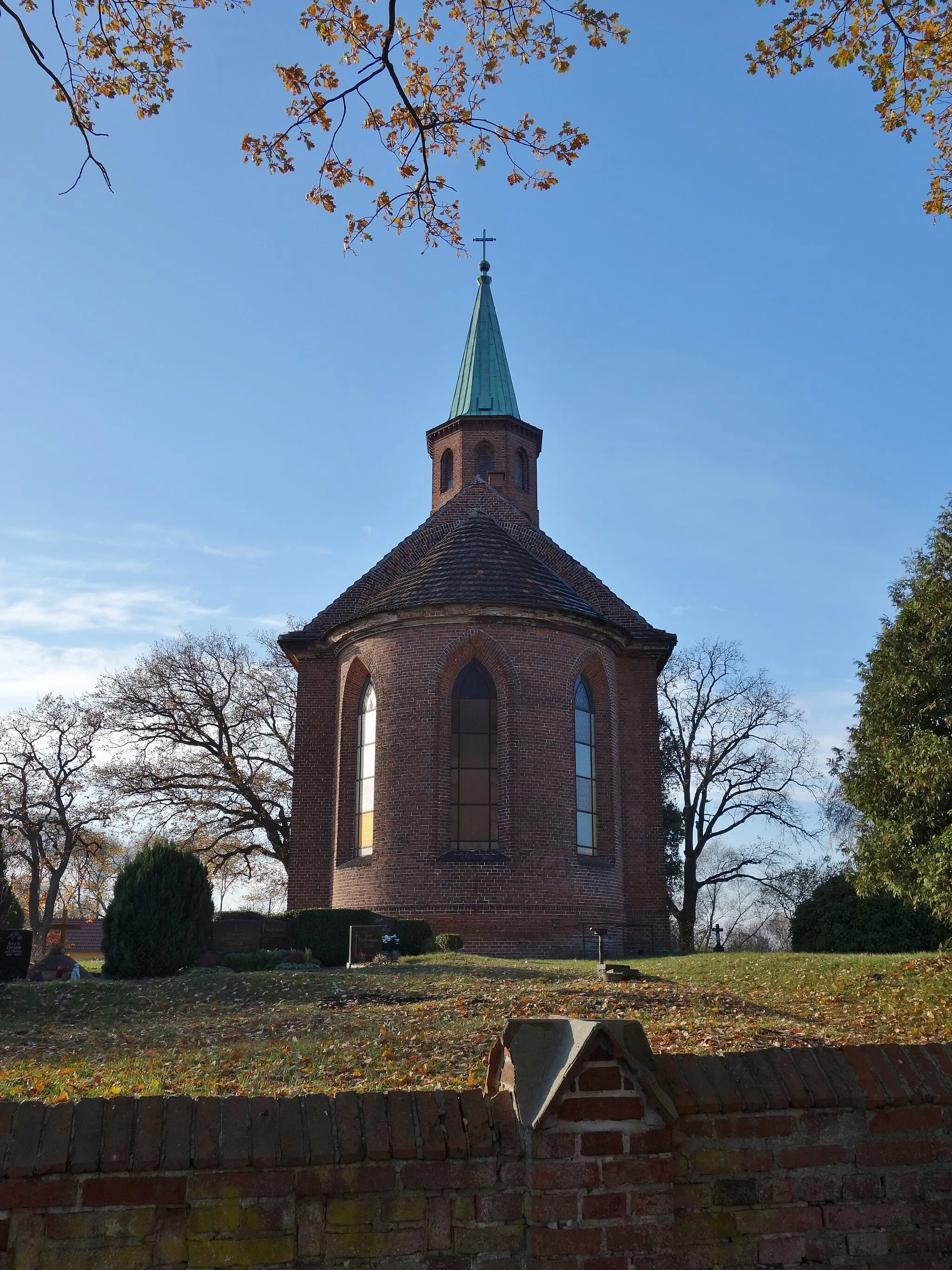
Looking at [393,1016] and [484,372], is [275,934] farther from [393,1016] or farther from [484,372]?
[484,372]

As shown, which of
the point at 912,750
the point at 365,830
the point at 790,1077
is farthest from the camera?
the point at 365,830

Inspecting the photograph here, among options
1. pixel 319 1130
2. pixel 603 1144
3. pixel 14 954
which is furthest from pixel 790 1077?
pixel 14 954

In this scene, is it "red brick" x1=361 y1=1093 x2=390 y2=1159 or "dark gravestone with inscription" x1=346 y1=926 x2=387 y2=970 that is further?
"dark gravestone with inscription" x1=346 y1=926 x2=387 y2=970

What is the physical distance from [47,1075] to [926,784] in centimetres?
1128

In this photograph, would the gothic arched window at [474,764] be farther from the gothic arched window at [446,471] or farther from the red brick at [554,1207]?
the red brick at [554,1207]

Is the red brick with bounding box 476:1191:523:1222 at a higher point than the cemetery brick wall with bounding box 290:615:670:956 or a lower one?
lower

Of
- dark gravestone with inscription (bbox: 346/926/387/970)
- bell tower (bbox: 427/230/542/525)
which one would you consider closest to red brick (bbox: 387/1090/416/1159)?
dark gravestone with inscription (bbox: 346/926/387/970)

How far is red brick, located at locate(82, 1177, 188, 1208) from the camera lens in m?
3.36

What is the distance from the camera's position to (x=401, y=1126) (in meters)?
3.58

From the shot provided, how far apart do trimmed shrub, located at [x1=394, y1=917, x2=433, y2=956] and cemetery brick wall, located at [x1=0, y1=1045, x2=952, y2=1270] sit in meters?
15.3

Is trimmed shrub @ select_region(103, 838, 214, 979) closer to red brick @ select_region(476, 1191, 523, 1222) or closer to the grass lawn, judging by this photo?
the grass lawn

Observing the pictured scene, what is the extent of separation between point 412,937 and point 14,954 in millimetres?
6539

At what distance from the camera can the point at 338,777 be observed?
938 inches

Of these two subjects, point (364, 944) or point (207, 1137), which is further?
point (364, 944)
